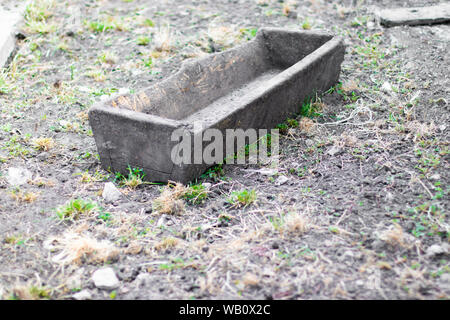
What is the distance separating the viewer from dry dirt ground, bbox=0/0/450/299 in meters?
2.73

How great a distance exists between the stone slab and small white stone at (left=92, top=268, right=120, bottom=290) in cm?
458

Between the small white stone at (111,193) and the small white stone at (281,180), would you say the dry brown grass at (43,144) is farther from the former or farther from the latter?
the small white stone at (281,180)

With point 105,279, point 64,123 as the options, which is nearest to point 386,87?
point 64,123

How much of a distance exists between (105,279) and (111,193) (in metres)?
0.91

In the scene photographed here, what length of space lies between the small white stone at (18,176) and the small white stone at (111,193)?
0.62 meters

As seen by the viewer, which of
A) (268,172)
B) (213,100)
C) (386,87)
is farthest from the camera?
(386,87)

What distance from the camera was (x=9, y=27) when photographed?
19.4 feet

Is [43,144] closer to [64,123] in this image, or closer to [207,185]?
[64,123]

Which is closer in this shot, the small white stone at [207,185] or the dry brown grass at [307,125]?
the small white stone at [207,185]

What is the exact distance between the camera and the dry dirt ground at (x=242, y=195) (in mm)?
2732

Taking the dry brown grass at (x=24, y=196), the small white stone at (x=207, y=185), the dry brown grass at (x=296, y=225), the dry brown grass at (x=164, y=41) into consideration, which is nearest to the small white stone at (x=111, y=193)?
the dry brown grass at (x=24, y=196)

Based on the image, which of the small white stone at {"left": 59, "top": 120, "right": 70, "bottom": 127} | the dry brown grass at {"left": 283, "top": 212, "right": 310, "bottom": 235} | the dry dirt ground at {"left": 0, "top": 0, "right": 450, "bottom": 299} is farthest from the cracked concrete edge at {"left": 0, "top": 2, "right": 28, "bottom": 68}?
the dry brown grass at {"left": 283, "top": 212, "right": 310, "bottom": 235}
